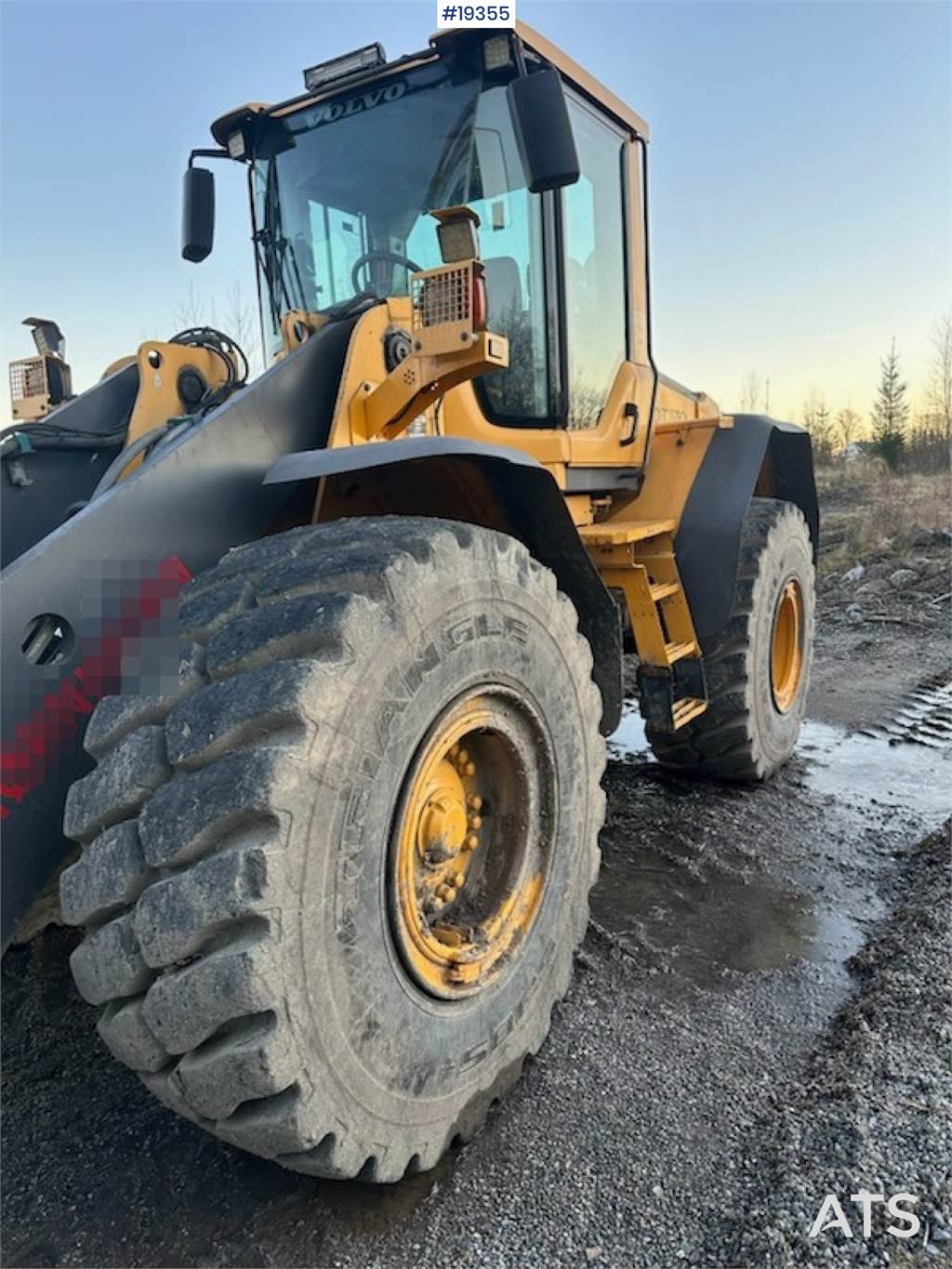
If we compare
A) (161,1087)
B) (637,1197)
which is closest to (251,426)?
(161,1087)

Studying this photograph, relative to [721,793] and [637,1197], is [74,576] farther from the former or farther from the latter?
[721,793]

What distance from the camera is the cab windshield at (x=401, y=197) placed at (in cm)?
311

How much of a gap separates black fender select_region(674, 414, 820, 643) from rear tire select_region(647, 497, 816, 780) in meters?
0.16

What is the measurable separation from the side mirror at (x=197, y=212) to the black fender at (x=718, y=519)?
2.55 metres

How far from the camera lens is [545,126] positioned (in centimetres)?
268

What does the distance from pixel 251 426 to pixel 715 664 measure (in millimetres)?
2862

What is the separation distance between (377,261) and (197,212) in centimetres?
133

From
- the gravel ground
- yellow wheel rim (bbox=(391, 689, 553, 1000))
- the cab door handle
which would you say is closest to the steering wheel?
the cab door handle

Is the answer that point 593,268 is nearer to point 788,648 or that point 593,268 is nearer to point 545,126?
point 545,126

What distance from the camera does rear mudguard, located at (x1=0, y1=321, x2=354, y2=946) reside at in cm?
179

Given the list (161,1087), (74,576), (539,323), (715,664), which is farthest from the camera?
(715,664)

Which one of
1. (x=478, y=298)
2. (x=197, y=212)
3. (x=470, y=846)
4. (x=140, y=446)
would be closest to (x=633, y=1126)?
(x=470, y=846)

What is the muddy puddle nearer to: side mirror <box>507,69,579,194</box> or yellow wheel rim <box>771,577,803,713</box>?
yellow wheel rim <box>771,577,803,713</box>

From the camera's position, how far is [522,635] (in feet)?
7.72
